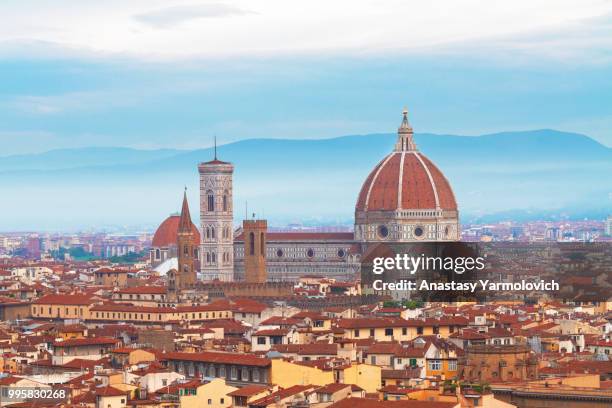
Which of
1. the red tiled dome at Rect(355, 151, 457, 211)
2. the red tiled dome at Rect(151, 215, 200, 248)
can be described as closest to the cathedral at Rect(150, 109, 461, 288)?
the red tiled dome at Rect(355, 151, 457, 211)

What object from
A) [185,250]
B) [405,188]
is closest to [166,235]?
[405,188]

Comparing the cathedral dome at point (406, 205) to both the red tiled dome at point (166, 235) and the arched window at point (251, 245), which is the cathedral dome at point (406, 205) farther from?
the red tiled dome at point (166, 235)

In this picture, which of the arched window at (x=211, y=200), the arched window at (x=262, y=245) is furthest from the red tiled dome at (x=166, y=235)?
the arched window at (x=262, y=245)

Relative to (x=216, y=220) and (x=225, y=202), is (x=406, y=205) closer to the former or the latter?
(x=225, y=202)

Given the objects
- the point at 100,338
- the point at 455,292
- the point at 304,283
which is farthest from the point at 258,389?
the point at 304,283

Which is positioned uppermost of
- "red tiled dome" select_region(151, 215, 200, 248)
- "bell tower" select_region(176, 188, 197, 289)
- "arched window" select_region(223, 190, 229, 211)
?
"arched window" select_region(223, 190, 229, 211)

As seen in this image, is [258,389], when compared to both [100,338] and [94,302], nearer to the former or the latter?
[100,338]

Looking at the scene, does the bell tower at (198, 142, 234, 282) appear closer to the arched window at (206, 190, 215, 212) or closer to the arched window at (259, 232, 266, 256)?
the arched window at (206, 190, 215, 212)
